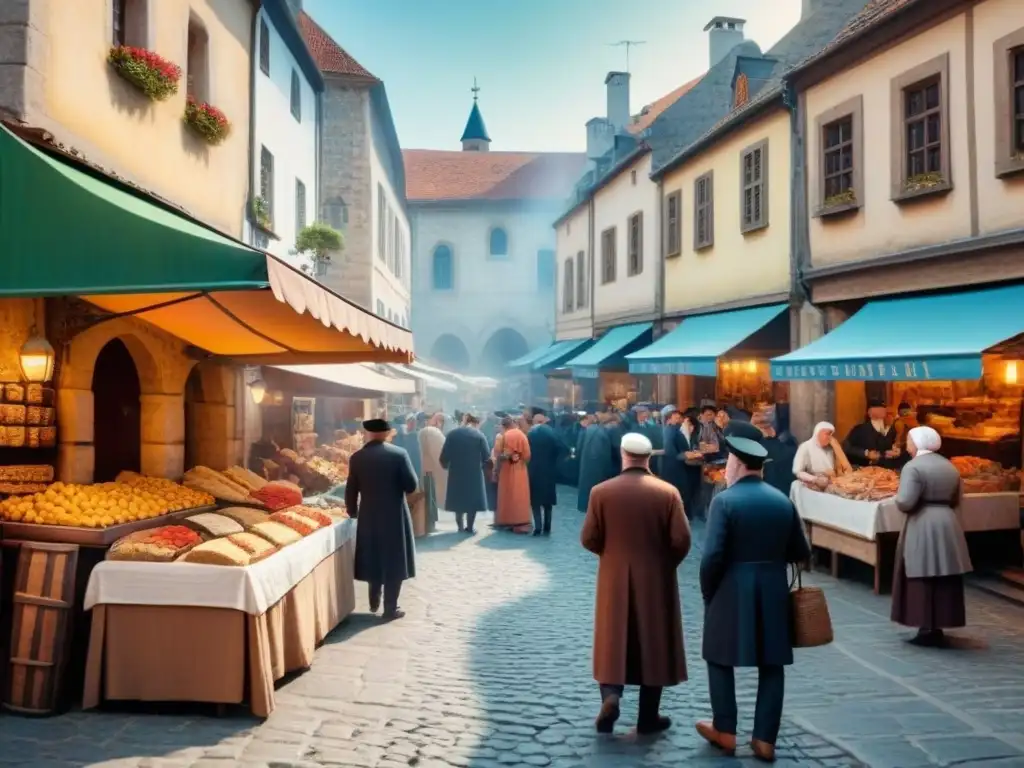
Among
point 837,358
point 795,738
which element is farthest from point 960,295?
point 795,738

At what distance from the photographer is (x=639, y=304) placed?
2258 cm

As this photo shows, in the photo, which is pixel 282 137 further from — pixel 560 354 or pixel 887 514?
pixel 560 354

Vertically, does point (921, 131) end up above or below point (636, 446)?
above

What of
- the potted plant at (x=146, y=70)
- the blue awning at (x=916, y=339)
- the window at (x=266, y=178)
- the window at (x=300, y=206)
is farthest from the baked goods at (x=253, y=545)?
the window at (x=300, y=206)

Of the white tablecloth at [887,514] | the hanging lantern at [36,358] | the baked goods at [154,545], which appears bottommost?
the white tablecloth at [887,514]

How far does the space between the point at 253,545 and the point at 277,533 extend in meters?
0.62

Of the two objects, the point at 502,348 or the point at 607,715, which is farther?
the point at 502,348

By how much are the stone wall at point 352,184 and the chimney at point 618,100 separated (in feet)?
45.8

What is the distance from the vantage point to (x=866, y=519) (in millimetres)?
9516

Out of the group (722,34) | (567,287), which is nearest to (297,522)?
(722,34)

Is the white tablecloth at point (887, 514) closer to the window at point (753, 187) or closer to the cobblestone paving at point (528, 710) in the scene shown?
the cobblestone paving at point (528, 710)

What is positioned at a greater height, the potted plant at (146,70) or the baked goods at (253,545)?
the potted plant at (146,70)

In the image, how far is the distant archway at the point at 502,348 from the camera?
44.8 meters

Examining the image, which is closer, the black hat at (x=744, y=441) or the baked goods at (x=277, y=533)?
the black hat at (x=744, y=441)
